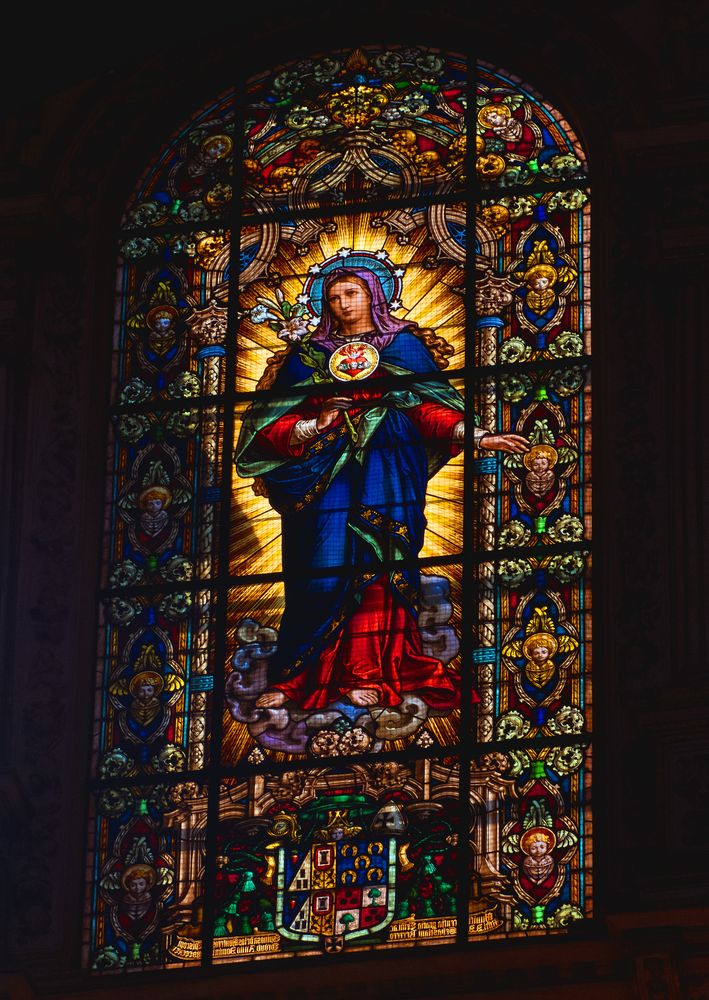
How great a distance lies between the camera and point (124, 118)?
37.9ft

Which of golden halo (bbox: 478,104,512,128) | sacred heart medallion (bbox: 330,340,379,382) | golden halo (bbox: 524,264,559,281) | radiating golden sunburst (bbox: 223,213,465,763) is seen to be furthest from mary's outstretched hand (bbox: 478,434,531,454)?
golden halo (bbox: 478,104,512,128)

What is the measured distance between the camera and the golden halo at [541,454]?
1009 centimetres

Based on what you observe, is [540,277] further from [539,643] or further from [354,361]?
[539,643]

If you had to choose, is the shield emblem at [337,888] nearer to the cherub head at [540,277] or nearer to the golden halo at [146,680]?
the golden halo at [146,680]

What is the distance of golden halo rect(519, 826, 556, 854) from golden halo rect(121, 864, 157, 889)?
150 cm

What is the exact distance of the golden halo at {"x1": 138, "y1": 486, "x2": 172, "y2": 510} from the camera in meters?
10.5

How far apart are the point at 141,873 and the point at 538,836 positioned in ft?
5.30

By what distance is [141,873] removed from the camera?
9594mm

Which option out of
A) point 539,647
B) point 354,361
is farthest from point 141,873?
point 354,361

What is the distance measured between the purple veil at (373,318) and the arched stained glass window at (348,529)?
0.01 meters

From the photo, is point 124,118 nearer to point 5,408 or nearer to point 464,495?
point 5,408

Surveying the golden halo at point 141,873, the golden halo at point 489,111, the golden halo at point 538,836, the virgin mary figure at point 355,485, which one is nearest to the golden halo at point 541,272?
the virgin mary figure at point 355,485

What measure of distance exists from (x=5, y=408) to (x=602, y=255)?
8.99 ft

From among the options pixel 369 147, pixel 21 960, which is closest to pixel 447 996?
pixel 21 960
